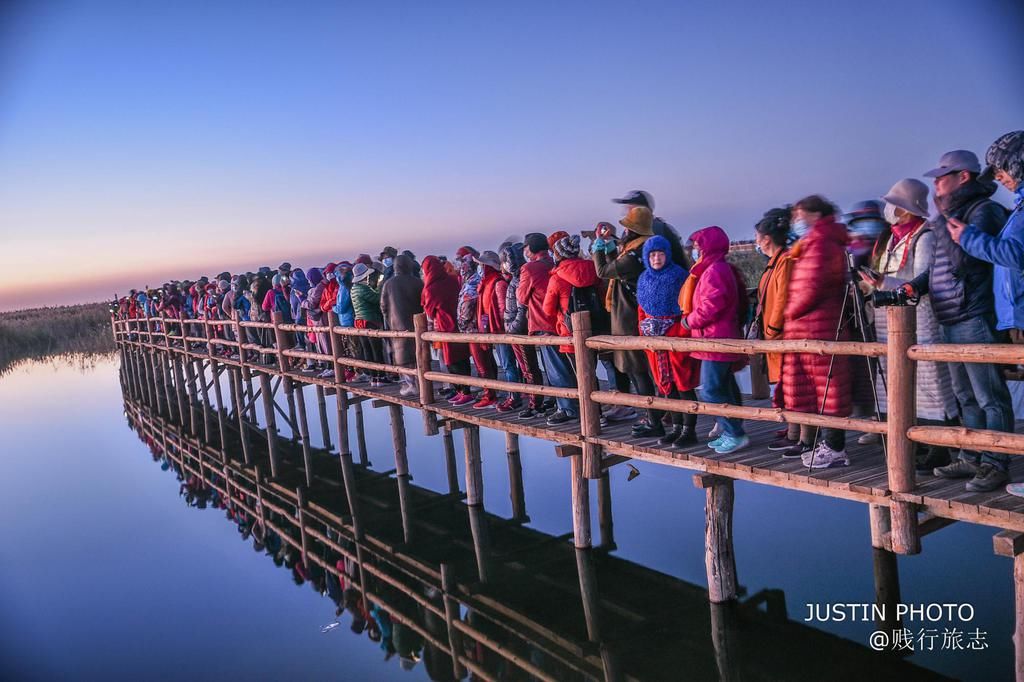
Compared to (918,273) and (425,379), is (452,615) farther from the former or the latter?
(918,273)

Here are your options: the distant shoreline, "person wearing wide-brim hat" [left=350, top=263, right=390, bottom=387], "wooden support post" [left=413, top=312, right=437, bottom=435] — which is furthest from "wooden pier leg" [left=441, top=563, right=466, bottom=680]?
the distant shoreline

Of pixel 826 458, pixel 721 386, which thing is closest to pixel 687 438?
pixel 721 386

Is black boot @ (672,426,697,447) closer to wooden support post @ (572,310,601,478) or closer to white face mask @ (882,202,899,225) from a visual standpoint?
wooden support post @ (572,310,601,478)

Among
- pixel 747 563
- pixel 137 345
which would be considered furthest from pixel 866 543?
pixel 137 345

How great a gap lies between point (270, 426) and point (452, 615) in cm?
828

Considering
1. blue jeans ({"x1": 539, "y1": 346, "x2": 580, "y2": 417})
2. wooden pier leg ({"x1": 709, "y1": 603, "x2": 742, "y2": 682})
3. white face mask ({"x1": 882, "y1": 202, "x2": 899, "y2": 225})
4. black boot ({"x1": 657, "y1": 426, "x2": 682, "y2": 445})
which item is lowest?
wooden pier leg ({"x1": 709, "y1": 603, "x2": 742, "y2": 682})

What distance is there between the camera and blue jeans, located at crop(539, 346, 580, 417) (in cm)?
710

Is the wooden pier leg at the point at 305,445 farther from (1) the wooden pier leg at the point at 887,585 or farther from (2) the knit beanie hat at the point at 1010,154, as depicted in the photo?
(2) the knit beanie hat at the point at 1010,154

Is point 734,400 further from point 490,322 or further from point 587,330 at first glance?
point 490,322

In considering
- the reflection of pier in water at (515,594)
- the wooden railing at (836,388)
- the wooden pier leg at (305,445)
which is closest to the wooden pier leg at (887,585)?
the reflection of pier in water at (515,594)

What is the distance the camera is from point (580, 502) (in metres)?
7.33

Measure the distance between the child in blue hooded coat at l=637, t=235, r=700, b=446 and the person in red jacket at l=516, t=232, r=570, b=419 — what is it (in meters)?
1.36

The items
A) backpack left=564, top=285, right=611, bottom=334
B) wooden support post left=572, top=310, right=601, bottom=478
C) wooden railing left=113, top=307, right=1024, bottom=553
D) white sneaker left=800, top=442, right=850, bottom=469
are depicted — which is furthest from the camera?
backpack left=564, top=285, right=611, bottom=334

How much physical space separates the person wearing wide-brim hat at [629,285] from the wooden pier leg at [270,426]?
9511 millimetres
